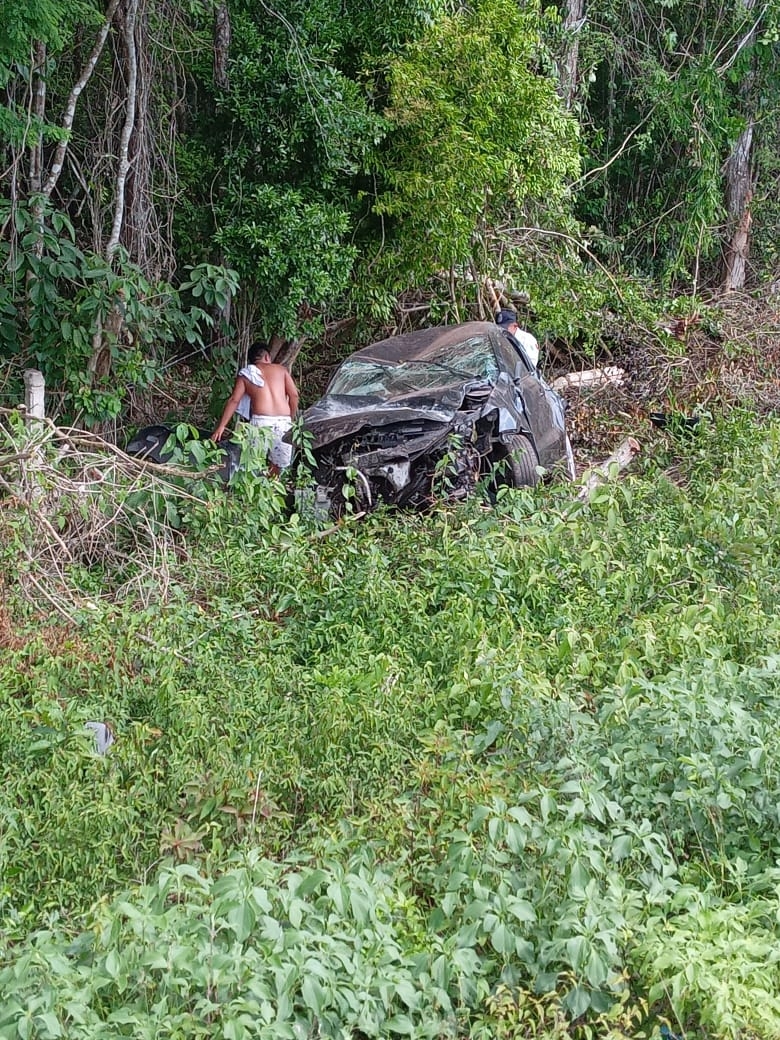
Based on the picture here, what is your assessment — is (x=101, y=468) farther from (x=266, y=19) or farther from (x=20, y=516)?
(x=266, y=19)

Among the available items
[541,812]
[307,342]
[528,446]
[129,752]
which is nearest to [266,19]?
[307,342]

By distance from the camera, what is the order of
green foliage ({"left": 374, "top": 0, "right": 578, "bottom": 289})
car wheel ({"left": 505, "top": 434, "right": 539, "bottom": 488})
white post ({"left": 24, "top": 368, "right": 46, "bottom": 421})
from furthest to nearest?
green foliage ({"left": 374, "top": 0, "right": 578, "bottom": 289}), car wheel ({"left": 505, "top": 434, "right": 539, "bottom": 488}), white post ({"left": 24, "top": 368, "right": 46, "bottom": 421})

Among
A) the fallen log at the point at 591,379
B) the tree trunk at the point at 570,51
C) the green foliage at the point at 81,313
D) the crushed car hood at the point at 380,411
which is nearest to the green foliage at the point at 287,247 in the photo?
the green foliage at the point at 81,313

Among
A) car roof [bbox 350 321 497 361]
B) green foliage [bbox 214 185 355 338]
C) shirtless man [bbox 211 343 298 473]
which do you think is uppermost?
green foliage [bbox 214 185 355 338]

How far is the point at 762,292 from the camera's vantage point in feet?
47.5

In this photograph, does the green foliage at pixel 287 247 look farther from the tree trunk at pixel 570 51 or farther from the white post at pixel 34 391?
the tree trunk at pixel 570 51

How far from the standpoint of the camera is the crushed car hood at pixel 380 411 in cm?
759

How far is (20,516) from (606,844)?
392 centimetres

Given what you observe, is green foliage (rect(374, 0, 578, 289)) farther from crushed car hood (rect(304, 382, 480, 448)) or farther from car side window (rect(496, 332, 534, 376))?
crushed car hood (rect(304, 382, 480, 448))

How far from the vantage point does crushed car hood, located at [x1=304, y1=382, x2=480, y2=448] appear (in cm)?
759

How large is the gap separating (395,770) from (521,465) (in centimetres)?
416

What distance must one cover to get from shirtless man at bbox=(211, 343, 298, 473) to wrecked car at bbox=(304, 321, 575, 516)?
53cm

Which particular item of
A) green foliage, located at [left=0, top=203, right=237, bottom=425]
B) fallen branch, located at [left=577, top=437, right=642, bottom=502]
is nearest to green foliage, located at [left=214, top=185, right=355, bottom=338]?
green foliage, located at [left=0, top=203, right=237, bottom=425]

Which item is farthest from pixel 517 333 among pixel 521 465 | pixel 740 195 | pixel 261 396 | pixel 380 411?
pixel 740 195
